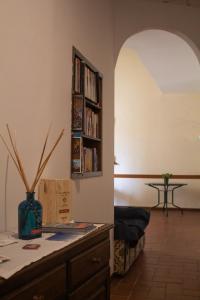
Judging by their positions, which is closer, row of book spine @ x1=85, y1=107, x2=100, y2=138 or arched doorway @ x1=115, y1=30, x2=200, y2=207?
row of book spine @ x1=85, y1=107, x2=100, y2=138

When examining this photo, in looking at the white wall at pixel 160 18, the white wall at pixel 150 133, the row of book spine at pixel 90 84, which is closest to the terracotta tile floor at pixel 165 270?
the row of book spine at pixel 90 84

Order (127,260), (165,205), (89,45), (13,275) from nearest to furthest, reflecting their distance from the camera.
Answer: (13,275) < (89,45) < (127,260) < (165,205)

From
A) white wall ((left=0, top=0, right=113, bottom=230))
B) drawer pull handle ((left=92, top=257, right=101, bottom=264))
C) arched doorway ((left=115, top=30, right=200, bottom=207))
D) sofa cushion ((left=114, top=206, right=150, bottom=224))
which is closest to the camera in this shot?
drawer pull handle ((left=92, top=257, right=101, bottom=264))

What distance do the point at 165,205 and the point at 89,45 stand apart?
6290 millimetres

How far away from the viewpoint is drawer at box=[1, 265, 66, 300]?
1.18 m

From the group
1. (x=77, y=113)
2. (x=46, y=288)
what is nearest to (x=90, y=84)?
(x=77, y=113)

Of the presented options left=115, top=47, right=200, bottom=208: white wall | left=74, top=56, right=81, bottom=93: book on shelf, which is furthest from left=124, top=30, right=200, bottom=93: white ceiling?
left=74, top=56, right=81, bottom=93: book on shelf

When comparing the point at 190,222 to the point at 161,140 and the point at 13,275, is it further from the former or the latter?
the point at 13,275

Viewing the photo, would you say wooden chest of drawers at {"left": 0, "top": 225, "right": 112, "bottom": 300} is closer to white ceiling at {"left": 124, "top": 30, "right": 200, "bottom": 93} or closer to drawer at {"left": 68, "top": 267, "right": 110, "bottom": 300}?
drawer at {"left": 68, "top": 267, "right": 110, "bottom": 300}

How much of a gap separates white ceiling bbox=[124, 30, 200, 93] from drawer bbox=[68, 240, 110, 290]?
309 cm

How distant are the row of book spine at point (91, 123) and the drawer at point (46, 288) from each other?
1643mm

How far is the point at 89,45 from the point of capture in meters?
3.11

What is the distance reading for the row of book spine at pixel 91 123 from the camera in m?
3.02

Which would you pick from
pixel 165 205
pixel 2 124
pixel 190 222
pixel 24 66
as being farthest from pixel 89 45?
pixel 165 205
